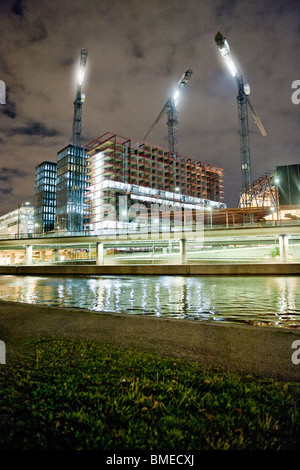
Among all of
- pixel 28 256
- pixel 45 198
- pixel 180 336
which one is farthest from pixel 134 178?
pixel 180 336

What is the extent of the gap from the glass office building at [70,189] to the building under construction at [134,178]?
38.7 feet

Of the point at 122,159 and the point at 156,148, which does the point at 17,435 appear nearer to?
the point at 122,159

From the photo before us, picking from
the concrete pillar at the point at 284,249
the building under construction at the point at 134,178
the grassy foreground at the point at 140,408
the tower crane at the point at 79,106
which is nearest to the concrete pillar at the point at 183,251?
the concrete pillar at the point at 284,249

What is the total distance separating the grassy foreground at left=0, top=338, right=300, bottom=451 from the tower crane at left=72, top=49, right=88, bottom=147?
139 m

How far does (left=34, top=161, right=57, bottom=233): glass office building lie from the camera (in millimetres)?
150250

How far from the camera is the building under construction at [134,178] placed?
365 ft

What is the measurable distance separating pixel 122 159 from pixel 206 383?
382 ft

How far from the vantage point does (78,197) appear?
446 ft

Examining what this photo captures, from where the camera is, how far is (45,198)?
150750 millimetres

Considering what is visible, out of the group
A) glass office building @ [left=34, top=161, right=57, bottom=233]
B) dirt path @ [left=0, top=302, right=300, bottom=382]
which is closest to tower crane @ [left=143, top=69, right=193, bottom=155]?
glass office building @ [left=34, top=161, right=57, bottom=233]

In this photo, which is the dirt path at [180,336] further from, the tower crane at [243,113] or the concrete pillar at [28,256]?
the tower crane at [243,113]

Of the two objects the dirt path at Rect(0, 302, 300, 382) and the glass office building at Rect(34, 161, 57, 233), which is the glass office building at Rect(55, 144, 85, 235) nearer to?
the glass office building at Rect(34, 161, 57, 233)

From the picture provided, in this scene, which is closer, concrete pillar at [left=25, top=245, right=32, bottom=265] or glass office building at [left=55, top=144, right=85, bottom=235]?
concrete pillar at [left=25, top=245, right=32, bottom=265]
